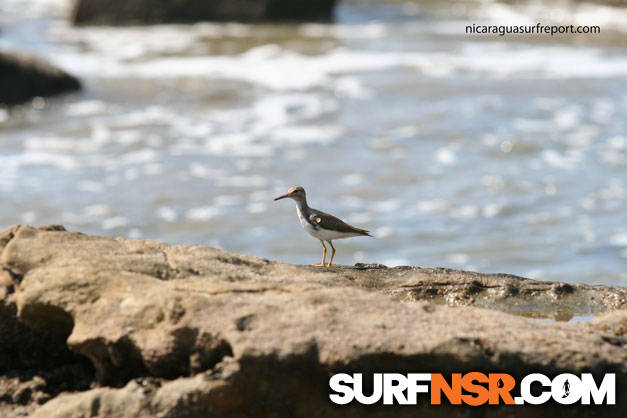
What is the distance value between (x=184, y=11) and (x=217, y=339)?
68.3 feet

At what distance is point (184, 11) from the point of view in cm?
2386

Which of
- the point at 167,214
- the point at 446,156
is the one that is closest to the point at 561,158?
the point at 446,156

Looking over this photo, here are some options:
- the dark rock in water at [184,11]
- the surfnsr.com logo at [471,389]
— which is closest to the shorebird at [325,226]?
the surfnsr.com logo at [471,389]

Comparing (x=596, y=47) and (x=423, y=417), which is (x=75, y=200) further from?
(x=596, y=47)

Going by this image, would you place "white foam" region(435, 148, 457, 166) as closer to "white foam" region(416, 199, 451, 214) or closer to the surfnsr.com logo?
"white foam" region(416, 199, 451, 214)

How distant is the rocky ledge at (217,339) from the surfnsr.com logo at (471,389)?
0.04 meters

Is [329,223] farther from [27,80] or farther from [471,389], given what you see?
[27,80]

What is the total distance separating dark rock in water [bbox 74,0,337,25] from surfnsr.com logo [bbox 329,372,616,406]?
20456 millimetres

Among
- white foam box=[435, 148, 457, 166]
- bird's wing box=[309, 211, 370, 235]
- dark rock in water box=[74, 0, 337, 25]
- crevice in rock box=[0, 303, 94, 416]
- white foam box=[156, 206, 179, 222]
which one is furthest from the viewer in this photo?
dark rock in water box=[74, 0, 337, 25]

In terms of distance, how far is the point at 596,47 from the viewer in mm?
19688

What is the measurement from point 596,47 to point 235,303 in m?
17.2

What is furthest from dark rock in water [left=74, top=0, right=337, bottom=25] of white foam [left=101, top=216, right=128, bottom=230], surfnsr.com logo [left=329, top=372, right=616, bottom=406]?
surfnsr.com logo [left=329, top=372, right=616, bottom=406]

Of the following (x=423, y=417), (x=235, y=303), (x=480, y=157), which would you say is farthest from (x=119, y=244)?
(x=480, y=157)

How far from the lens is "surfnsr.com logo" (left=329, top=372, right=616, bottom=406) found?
3979mm
